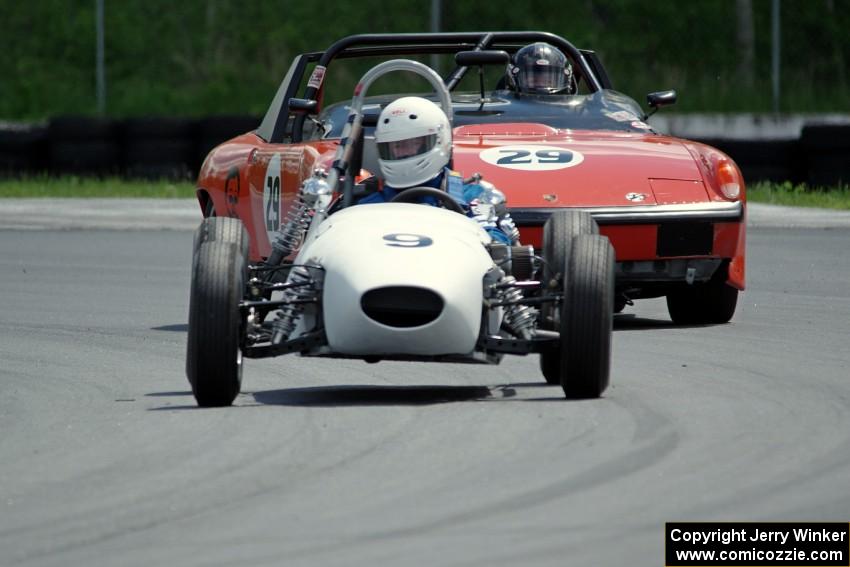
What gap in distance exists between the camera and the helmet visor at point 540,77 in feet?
33.6

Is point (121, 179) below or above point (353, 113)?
below

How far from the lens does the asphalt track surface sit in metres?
4.46

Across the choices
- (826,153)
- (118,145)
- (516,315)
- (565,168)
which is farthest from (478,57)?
(118,145)

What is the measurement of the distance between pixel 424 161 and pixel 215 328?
Answer: 139 cm

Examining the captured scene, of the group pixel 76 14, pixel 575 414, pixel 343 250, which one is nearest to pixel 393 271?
pixel 343 250

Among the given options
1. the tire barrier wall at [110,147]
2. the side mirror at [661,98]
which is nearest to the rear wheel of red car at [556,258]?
the side mirror at [661,98]

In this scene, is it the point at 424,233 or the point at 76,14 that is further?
the point at 76,14

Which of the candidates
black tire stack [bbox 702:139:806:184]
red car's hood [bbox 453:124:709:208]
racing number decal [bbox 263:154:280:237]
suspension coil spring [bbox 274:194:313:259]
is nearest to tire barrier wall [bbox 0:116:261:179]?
black tire stack [bbox 702:139:806:184]

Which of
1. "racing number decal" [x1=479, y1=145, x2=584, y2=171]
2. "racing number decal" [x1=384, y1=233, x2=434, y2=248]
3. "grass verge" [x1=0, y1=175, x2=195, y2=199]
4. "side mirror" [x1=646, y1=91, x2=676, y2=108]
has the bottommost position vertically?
"grass verge" [x1=0, y1=175, x2=195, y2=199]

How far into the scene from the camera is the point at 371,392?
7.02m

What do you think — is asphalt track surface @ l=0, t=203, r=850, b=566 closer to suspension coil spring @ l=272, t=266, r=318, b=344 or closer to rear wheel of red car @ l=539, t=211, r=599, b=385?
rear wheel of red car @ l=539, t=211, r=599, b=385

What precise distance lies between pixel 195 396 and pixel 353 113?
6.53 ft

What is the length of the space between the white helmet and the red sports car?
55 cm

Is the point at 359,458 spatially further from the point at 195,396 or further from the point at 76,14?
the point at 76,14
